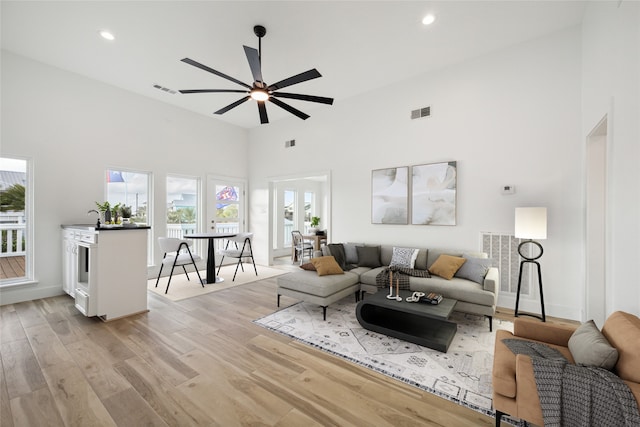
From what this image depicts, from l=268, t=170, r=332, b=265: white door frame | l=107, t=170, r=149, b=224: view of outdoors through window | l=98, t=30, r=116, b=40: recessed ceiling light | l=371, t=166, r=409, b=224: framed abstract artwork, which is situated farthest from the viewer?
l=268, t=170, r=332, b=265: white door frame

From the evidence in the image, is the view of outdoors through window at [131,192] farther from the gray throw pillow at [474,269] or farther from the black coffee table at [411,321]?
the gray throw pillow at [474,269]

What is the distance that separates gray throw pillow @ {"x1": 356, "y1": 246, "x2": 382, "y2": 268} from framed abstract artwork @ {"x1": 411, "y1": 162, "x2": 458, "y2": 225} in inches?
31.3

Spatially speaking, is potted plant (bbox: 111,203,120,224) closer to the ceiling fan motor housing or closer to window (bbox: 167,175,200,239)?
window (bbox: 167,175,200,239)

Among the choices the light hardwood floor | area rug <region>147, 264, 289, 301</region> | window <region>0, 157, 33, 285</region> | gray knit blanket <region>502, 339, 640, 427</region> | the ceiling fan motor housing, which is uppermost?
the ceiling fan motor housing

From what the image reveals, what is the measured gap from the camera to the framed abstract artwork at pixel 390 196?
443 cm

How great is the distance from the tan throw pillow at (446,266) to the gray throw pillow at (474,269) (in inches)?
2.9

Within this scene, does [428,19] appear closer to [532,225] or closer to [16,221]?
[532,225]

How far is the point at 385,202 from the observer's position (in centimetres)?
462

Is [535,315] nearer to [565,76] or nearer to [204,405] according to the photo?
[565,76]

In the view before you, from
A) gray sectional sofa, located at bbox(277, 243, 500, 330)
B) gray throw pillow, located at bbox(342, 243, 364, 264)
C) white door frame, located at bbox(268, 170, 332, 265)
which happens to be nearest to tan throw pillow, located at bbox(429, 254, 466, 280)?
gray sectional sofa, located at bbox(277, 243, 500, 330)

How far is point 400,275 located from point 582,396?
7.45ft

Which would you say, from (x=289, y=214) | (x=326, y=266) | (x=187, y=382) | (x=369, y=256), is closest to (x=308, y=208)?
(x=289, y=214)

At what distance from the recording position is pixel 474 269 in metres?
3.37

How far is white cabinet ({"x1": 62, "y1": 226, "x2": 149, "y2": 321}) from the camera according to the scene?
312 centimetres
